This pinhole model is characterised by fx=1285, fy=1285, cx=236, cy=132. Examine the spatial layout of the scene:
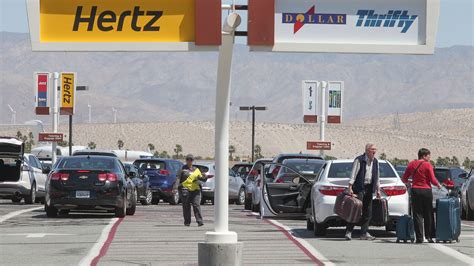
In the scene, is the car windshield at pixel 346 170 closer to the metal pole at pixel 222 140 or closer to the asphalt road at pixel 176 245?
the asphalt road at pixel 176 245

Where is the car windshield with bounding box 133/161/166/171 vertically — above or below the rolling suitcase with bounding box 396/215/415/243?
above

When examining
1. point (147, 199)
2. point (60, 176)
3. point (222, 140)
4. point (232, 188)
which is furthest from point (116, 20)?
point (232, 188)

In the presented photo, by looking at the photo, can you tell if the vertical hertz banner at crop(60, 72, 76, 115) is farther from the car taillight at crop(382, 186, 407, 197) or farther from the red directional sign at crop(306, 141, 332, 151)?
the car taillight at crop(382, 186, 407, 197)

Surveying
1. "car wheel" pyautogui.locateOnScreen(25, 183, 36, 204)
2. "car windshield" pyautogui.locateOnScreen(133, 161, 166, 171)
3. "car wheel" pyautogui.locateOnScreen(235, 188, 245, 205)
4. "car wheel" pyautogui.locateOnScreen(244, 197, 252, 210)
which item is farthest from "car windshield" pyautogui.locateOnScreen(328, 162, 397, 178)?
"car wheel" pyautogui.locateOnScreen(235, 188, 245, 205)

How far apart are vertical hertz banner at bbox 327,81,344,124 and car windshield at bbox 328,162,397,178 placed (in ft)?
126

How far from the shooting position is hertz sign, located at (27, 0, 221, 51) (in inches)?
578

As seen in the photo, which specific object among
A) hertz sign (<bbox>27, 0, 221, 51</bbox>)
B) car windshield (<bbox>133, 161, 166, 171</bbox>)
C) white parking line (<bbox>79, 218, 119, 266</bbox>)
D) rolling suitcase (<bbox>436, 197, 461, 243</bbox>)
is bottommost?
white parking line (<bbox>79, 218, 119, 266</bbox>)

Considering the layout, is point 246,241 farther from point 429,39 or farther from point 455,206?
point 429,39

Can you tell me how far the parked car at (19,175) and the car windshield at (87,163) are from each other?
356 centimetres

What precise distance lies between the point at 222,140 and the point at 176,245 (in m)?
6.68

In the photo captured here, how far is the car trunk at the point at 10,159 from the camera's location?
34.1m

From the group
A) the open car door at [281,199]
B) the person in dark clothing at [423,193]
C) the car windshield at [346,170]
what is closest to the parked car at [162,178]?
the open car door at [281,199]

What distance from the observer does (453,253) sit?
2002 cm

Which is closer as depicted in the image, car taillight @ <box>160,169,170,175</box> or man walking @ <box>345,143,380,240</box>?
man walking @ <box>345,143,380,240</box>
